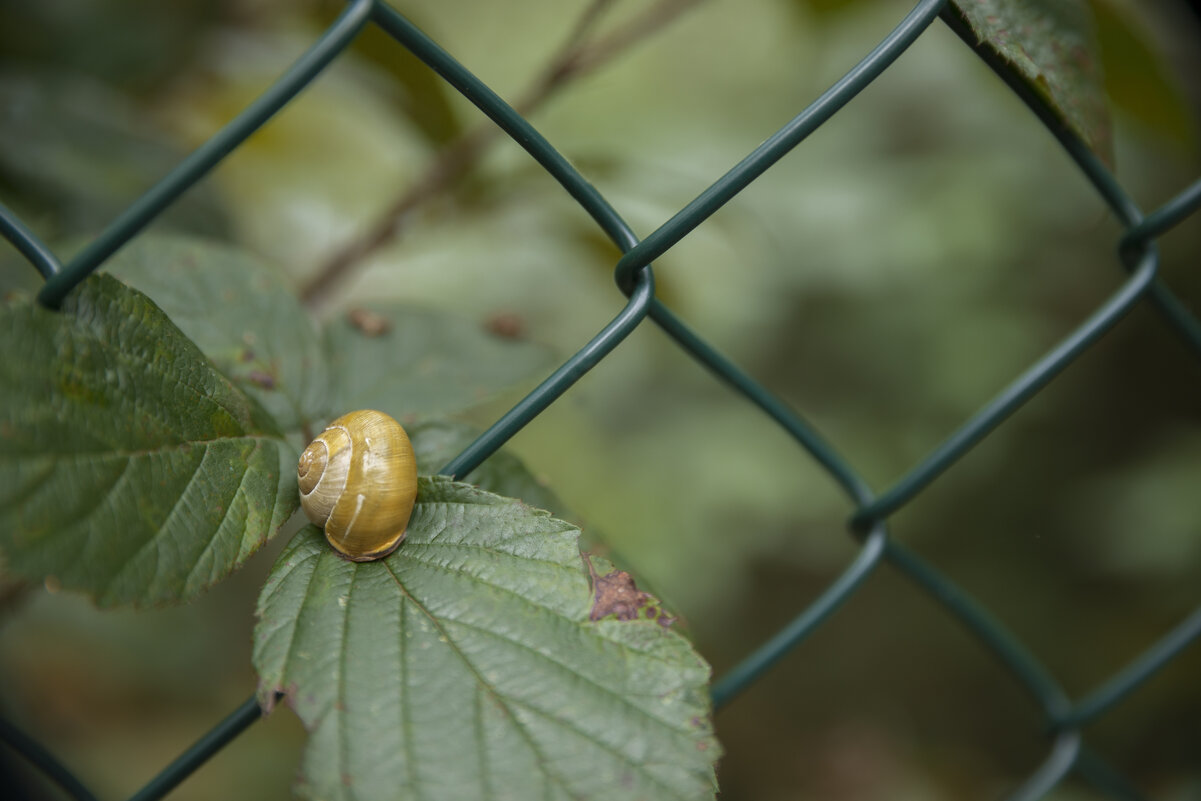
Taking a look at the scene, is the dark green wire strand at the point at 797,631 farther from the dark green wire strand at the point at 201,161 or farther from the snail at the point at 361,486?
the dark green wire strand at the point at 201,161

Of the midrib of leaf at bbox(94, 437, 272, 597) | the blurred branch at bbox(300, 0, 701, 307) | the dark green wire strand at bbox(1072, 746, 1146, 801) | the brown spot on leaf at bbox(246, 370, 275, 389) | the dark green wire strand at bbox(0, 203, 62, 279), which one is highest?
the blurred branch at bbox(300, 0, 701, 307)

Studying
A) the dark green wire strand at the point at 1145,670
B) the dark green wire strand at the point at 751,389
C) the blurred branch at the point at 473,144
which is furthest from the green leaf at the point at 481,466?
the dark green wire strand at the point at 1145,670

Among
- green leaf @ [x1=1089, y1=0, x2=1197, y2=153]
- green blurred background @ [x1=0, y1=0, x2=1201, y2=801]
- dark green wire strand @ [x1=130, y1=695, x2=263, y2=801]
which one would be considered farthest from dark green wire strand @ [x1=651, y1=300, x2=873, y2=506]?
green blurred background @ [x1=0, y1=0, x2=1201, y2=801]

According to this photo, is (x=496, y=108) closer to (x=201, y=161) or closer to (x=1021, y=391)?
(x=201, y=161)

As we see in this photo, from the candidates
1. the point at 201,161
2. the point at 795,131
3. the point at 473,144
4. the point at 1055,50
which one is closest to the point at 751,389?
the point at 795,131

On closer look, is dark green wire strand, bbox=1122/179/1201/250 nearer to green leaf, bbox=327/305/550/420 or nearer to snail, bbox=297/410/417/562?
green leaf, bbox=327/305/550/420

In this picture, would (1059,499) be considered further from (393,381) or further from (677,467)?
(393,381)
